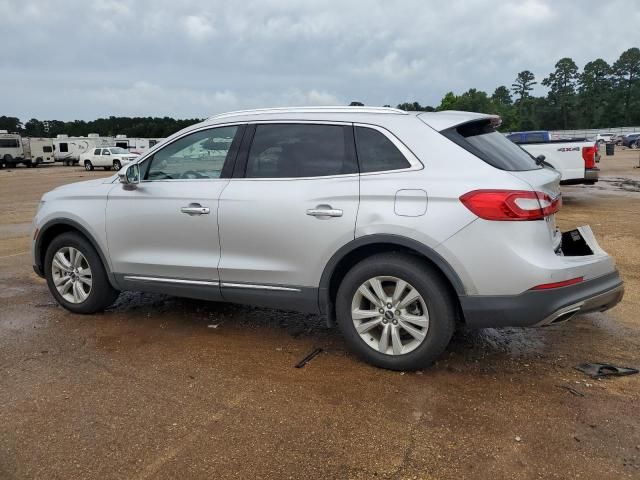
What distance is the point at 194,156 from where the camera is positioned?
179 inches

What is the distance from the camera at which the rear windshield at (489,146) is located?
11.8ft

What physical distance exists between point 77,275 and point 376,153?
306 cm

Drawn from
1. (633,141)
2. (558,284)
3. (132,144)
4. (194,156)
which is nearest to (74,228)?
(194,156)

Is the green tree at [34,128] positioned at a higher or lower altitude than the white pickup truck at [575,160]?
higher

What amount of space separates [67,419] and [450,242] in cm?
254

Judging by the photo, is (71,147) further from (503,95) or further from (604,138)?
(503,95)

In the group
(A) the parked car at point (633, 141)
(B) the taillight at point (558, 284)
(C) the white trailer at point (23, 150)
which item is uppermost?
(C) the white trailer at point (23, 150)

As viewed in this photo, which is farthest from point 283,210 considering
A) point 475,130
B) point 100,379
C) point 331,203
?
point 100,379

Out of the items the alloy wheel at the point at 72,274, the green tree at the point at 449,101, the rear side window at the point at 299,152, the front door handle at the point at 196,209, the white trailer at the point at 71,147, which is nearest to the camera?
the rear side window at the point at 299,152

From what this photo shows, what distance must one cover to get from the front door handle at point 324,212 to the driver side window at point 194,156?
97cm

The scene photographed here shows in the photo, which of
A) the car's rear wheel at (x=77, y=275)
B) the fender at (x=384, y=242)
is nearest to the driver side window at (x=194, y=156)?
the car's rear wheel at (x=77, y=275)

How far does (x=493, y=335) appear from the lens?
448cm

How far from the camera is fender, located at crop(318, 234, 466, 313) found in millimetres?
3475

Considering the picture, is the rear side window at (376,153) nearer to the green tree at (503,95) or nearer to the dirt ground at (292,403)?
the dirt ground at (292,403)
